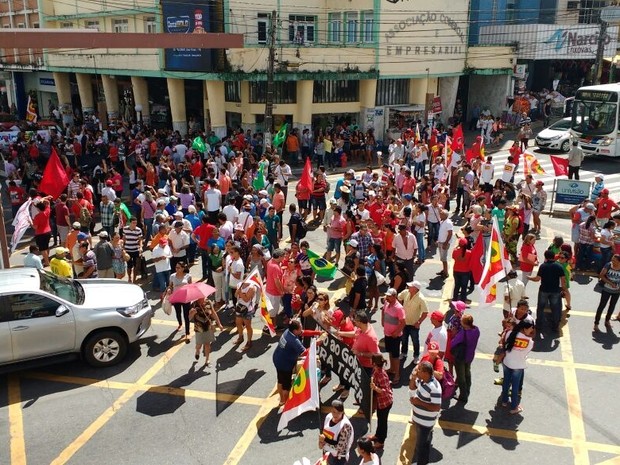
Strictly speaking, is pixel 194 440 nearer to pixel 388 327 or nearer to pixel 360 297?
pixel 388 327

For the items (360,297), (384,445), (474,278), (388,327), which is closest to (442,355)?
(388,327)

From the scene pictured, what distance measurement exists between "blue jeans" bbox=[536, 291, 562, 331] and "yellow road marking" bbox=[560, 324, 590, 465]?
31cm

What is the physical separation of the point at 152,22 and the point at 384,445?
1098 inches

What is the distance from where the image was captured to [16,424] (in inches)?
334

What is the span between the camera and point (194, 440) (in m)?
8.06

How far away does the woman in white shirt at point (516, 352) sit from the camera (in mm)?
8172

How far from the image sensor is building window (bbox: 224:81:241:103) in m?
29.0

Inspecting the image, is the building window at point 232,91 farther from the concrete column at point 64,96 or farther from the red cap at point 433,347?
the red cap at point 433,347

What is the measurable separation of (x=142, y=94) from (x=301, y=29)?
10.2 metres

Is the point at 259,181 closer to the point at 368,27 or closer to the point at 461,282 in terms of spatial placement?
the point at 461,282

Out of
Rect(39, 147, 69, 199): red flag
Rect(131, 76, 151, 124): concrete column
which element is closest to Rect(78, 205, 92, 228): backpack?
Rect(39, 147, 69, 199): red flag

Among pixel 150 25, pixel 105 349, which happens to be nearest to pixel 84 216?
pixel 105 349

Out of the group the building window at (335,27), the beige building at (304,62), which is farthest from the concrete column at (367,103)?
the building window at (335,27)

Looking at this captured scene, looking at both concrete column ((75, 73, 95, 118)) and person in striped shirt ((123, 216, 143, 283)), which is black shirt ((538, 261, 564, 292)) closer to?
person in striped shirt ((123, 216, 143, 283))
